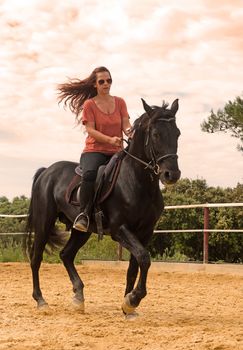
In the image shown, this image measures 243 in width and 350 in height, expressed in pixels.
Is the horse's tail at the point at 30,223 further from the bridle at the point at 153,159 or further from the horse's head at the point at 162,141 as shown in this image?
the horse's head at the point at 162,141

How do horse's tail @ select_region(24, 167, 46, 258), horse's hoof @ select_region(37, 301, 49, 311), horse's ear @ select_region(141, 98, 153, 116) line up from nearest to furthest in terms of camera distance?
horse's ear @ select_region(141, 98, 153, 116) → horse's hoof @ select_region(37, 301, 49, 311) → horse's tail @ select_region(24, 167, 46, 258)

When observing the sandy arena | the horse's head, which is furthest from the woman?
the sandy arena

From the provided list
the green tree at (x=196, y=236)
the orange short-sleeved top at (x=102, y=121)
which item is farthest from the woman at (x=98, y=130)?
the green tree at (x=196, y=236)

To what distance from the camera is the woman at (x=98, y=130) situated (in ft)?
25.2

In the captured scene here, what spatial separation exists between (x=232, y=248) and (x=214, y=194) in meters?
3.22

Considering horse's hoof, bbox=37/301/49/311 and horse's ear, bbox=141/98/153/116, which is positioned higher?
horse's ear, bbox=141/98/153/116

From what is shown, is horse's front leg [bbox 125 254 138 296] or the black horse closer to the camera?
the black horse

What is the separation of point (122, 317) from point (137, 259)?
40.1 inches

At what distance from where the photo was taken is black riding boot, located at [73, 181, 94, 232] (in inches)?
302

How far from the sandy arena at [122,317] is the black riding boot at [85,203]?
1.09m

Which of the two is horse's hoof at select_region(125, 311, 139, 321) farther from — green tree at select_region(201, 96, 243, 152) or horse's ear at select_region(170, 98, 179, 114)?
green tree at select_region(201, 96, 243, 152)

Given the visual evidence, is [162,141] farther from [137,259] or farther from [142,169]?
[137,259]

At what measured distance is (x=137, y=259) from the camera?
22.5 feet

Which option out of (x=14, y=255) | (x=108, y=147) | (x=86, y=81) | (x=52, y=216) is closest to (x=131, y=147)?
(x=108, y=147)
